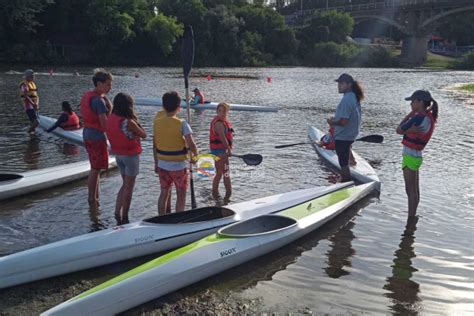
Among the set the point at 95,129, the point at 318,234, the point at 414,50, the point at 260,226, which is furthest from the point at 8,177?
the point at 414,50

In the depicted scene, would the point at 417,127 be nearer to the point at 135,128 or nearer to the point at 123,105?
the point at 135,128

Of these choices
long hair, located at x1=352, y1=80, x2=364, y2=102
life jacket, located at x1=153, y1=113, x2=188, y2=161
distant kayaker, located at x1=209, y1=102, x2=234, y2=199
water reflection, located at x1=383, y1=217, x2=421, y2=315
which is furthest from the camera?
long hair, located at x1=352, y1=80, x2=364, y2=102

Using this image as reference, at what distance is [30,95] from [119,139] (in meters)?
8.61

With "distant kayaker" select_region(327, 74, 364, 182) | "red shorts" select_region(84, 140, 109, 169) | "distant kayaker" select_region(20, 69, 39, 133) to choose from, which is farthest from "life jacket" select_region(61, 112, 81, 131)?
"distant kayaker" select_region(327, 74, 364, 182)

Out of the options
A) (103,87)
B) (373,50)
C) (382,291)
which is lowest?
(382,291)

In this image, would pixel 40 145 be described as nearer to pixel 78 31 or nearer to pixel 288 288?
pixel 288 288

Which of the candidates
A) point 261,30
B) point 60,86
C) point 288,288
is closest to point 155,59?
point 261,30

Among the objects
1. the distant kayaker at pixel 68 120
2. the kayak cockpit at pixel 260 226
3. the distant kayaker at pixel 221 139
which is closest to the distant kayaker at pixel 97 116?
the distant kayaker at pixel 221 139

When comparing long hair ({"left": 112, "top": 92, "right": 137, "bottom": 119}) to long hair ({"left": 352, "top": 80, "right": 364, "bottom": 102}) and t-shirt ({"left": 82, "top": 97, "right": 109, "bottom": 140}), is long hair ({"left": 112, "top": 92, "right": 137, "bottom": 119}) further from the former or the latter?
long hair ({"left": 352, "top": 80, "right": 364, "bottom": 102})

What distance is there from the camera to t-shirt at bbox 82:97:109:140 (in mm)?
6824

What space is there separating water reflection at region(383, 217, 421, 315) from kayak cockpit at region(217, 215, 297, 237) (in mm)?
1420

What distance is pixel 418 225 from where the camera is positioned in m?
7.55

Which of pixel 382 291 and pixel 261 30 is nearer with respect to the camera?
pixel 382 291

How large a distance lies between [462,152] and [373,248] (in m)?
7.95
